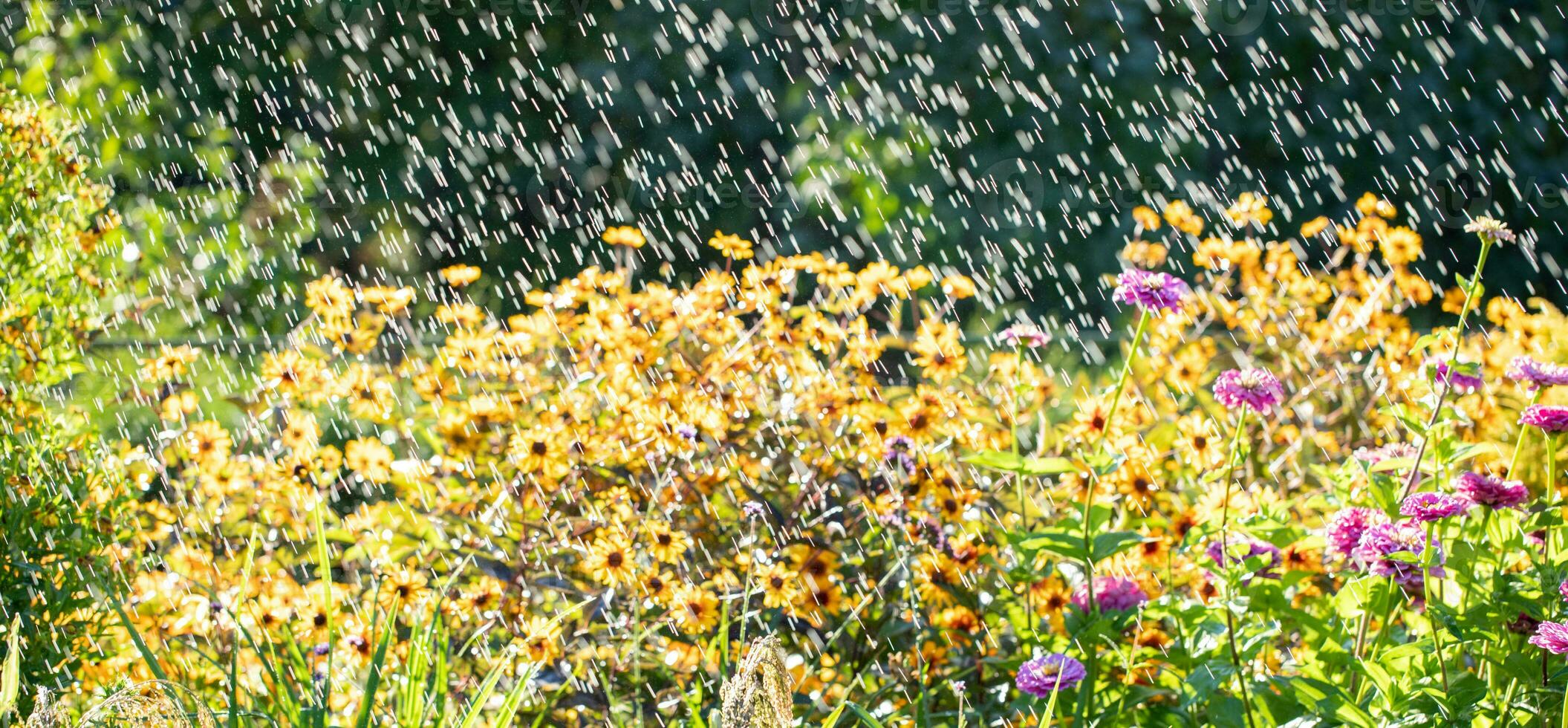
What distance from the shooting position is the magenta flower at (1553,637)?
1170 millimetres

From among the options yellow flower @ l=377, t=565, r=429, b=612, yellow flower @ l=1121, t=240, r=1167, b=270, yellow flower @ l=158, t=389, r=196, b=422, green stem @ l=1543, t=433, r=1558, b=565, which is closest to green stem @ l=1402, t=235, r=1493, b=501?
green stem @ l=1543, t=433, r=1558, b=565

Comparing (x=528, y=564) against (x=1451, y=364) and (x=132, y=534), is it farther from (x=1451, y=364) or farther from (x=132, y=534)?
(x=1451, y=364)

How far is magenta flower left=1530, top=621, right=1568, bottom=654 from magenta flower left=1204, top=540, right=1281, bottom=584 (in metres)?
0.33

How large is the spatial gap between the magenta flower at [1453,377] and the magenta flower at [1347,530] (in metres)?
0.16

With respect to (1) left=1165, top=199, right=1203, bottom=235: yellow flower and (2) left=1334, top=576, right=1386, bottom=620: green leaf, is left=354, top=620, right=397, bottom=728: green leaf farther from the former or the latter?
(1) left=1165, top=199, right=1203, bottom=235: yellow flower

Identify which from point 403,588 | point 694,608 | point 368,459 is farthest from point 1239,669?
point 368,459

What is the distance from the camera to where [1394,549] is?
51.3 inches

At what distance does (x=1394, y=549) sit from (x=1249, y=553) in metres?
0.33

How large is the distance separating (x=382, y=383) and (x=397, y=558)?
286mm

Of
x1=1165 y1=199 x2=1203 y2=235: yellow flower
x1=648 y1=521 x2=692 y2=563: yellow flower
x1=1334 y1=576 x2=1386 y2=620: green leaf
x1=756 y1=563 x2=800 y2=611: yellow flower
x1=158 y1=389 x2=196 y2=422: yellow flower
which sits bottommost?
x1=1334 y1=576 x2=1386 y2=620: green leaf

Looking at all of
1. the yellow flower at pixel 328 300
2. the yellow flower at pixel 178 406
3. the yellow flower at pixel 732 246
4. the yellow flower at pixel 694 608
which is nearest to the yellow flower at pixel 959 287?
the yellow flower at pixel 732 246

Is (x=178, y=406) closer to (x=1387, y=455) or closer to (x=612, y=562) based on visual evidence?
(x=612, y=562)

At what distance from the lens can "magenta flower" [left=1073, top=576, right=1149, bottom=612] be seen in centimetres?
173

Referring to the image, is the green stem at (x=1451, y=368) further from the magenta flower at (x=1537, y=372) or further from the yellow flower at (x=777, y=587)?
the yellow flower at (x=777, y=587)
